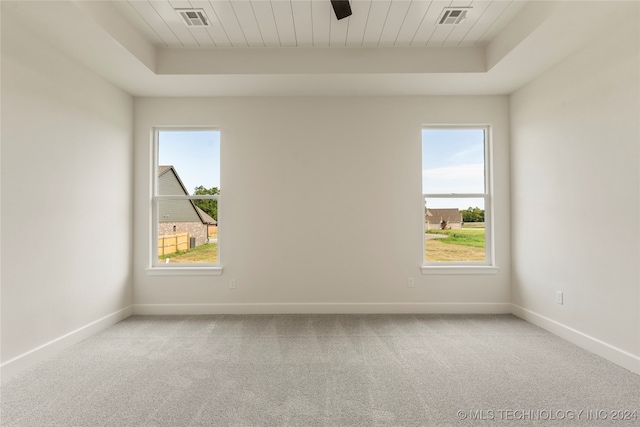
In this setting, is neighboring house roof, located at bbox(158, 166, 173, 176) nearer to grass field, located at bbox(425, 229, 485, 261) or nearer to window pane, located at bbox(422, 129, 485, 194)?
window pane, located at bbox(422, 129, 485, 194)

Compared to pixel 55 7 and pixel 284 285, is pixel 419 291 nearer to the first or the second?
pixel 284 285

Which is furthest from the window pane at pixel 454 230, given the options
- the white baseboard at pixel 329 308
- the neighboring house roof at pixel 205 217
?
the neighboring house roof at pixel 205 217

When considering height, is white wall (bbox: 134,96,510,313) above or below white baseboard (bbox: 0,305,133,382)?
above

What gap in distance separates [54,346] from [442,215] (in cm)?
425

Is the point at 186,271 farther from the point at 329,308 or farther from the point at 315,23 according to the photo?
the point at 315,23

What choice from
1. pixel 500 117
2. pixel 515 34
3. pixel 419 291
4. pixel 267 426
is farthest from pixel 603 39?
pixel 267 426

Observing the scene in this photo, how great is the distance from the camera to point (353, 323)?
142 inches

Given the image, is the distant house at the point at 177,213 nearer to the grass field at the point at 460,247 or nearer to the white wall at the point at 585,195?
the grass field at the point at 460,247

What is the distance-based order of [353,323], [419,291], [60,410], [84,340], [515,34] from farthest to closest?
1. [419,291]
2. [353,323]
3. [84,340]
4. [515,34]
5. [60,410]

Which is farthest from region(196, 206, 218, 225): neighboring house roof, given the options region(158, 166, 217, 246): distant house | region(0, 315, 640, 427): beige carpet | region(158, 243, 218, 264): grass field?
region(0, 315, 640, 427): beige carpet

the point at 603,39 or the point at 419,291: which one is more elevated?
the point at 603,39

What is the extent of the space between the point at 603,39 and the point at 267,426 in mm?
3835

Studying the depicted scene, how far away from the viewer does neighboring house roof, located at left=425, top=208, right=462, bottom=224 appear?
416 centimetres

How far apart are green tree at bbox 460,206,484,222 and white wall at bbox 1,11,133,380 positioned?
4.21 meters
